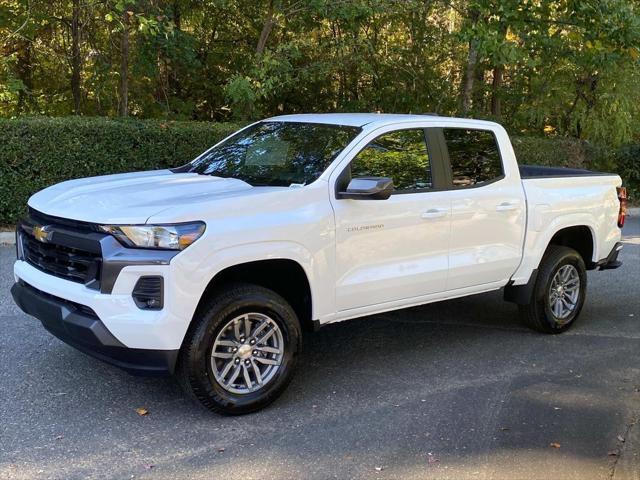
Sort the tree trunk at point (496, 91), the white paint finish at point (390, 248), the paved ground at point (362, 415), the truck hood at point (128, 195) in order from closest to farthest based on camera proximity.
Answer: the paved ground at point (362, 415) → the truck hood at point (128, 195) → the white paint finish at point (390, 248) → the tree trunk at point (496, 91)

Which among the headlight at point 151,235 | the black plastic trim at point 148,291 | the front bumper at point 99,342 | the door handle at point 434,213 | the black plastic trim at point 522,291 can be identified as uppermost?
the headlight at point 151,235

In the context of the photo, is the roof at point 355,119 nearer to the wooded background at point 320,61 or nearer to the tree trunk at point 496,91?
the wooded background at point 320,61

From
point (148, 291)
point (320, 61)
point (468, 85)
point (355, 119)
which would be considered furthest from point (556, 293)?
point (468, 85)

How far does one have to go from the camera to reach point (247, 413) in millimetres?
4191

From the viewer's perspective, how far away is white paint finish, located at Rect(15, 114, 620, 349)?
12.4 feet

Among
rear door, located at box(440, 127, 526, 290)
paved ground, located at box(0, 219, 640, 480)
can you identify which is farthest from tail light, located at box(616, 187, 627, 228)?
rear door, located at box(440, 127, 526, 290)

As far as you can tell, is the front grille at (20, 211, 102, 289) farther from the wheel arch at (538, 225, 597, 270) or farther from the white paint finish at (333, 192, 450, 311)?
the wheel arch at (538, 225, 597, 270)

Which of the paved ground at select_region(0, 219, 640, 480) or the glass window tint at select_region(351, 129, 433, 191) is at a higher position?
the glass window tint at select_region(351, 129, 433, 191)

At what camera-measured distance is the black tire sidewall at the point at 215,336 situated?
3.93 meters

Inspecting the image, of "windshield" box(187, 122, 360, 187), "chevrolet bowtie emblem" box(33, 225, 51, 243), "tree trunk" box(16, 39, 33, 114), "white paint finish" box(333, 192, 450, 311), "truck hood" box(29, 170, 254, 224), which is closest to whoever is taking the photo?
"truck hood" box(29, 170, 254, 224)

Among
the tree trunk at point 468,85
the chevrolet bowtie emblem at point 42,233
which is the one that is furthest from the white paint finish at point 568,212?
the tree trunk at point 468,85

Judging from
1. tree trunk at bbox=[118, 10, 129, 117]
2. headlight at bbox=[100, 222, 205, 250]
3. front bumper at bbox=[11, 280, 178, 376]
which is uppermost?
tree trunk at bbox=[118, 10, 129, 117]

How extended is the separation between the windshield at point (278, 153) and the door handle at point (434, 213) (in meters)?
0.77

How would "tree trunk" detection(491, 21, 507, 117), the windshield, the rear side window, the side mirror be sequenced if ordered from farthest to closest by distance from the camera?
"tree trunk" detection(491, 21, 507, 117), the rear side window, the windshield, the side mirror
